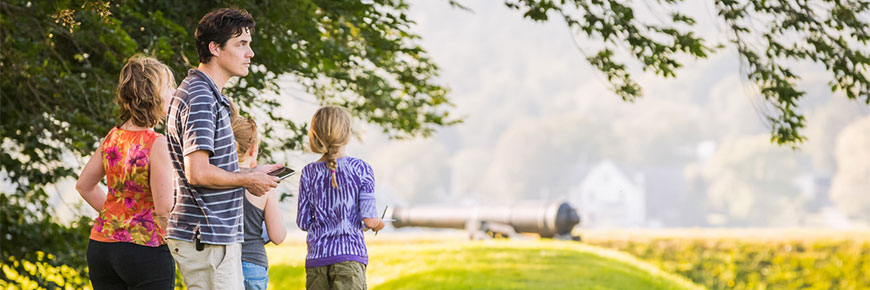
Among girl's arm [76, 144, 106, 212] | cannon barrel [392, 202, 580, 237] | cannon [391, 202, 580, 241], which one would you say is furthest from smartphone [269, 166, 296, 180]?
cannon [391, 202, 580, 241]

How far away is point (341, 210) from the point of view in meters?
4.49

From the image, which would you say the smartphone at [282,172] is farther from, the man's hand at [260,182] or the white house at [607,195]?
the white house at [607,195]

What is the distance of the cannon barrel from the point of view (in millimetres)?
21766

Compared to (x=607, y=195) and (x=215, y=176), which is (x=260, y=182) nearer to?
(x=215, y=176)

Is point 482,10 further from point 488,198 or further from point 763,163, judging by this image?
point 763,163

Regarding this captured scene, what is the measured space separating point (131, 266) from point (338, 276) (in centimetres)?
123

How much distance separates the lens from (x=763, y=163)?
295 ft

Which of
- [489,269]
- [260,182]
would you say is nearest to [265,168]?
[260,182]

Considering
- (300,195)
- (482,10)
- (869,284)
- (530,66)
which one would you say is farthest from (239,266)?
(482,10)

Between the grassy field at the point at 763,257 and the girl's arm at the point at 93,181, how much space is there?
1734 centimetres

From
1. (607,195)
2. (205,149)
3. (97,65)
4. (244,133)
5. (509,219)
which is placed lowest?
(205,149)

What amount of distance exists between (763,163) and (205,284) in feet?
301

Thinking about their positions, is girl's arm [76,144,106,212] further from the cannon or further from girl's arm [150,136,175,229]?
the cannon

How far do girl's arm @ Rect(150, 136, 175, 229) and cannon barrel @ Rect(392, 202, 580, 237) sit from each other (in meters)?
18.1
